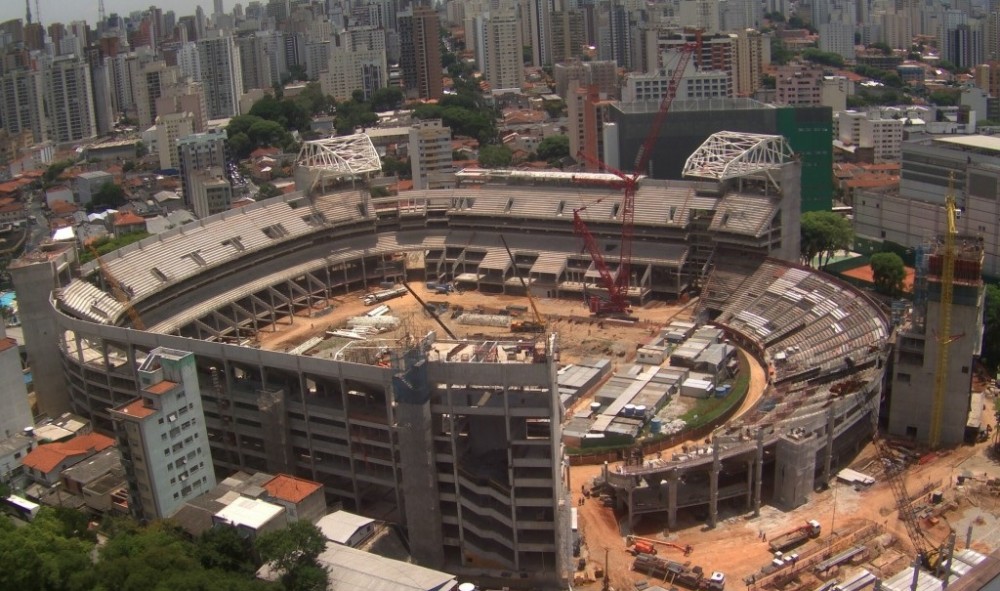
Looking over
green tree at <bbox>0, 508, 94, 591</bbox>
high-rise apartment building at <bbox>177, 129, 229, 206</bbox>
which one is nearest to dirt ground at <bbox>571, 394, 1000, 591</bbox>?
green tree at <bbox>0, 508, 94, 591</bbox>

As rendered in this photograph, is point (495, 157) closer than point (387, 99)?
Yes

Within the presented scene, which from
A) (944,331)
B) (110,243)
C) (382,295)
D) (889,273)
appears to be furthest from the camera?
(110,243)

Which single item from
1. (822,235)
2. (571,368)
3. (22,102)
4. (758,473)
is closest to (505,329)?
(571,368)

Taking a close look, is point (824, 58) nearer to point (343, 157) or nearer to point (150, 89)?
point (150, 89)

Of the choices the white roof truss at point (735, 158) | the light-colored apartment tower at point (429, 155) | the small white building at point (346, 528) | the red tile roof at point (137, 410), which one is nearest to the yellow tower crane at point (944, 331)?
the white roof truss at point (735, 158)

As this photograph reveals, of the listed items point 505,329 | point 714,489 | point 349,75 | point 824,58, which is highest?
point 349,75
